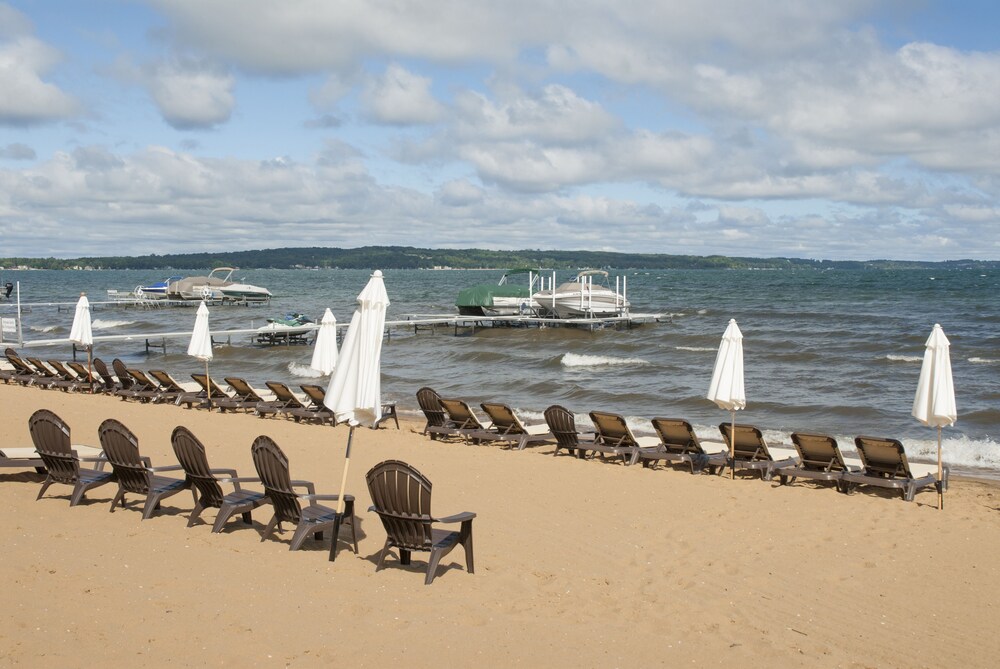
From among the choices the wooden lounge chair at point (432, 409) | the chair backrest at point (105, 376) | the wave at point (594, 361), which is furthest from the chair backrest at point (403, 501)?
the wave at point (594, 361)

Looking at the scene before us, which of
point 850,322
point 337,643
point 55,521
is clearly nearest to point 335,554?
point 337,643

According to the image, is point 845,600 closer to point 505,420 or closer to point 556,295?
point 505,420

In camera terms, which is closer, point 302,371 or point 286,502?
point 286,502

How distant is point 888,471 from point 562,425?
439 centimetres

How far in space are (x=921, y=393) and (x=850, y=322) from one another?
35.3 m

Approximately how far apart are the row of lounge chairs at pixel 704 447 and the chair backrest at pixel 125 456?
619 cm

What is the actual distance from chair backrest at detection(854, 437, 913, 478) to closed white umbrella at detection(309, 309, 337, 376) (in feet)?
Result: 23.9

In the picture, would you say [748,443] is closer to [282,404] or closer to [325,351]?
[325,351]

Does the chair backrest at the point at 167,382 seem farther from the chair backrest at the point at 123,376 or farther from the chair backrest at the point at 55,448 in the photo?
the chair backrest at the point at 55,448

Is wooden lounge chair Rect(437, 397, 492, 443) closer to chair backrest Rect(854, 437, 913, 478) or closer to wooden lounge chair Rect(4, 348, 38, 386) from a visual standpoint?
chair backrest Rect(854, 437, 913, 478)

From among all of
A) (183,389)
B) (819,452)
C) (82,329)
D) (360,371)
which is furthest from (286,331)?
(360,371)

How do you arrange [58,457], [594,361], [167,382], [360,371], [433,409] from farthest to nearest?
[594,361], [167,382], [433,409], [58,457], [360,371]

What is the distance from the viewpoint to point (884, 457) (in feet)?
35.7

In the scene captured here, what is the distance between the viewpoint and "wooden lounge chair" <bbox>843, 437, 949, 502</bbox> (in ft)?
34.7
